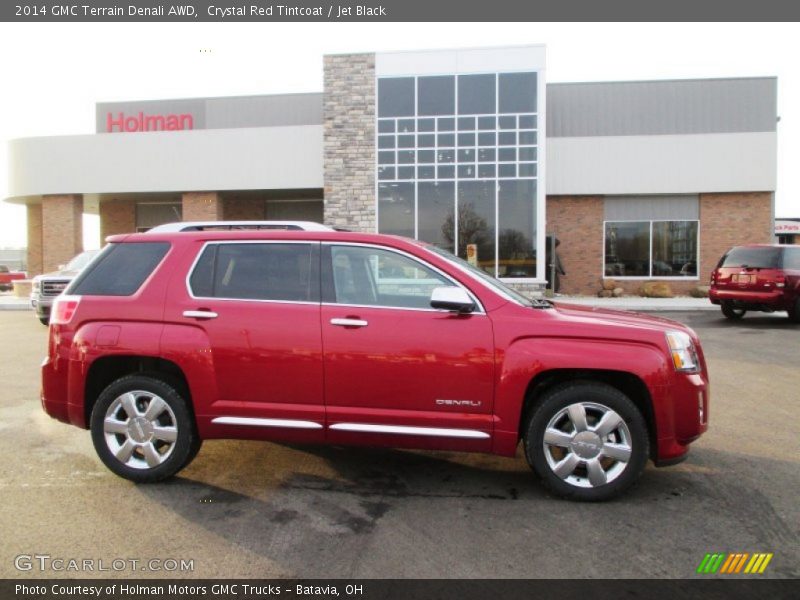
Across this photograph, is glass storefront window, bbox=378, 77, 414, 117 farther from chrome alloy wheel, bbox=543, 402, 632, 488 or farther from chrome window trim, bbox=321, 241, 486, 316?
chrome alloy wheel, bbox=543, 402, 632, 488

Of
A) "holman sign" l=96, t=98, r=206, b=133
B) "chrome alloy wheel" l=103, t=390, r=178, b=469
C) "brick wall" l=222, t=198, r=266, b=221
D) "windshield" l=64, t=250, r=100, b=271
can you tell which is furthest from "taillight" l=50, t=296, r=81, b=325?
"holman sign" l=96, t=98, r=206, b=133

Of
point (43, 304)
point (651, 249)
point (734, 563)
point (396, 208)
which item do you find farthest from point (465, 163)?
point (734, 563)

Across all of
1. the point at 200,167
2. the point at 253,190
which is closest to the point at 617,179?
the point at 253,190

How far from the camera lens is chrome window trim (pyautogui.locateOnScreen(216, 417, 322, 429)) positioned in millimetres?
4098

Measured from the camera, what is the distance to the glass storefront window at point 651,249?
23.7 m

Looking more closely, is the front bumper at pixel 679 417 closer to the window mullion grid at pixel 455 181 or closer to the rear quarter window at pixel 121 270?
the rear quarter window at pixel 121 270

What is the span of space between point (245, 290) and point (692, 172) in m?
22.9

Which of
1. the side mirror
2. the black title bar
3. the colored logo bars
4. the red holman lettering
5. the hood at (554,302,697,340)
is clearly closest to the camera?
the black title bar

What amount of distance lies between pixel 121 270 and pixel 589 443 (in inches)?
136

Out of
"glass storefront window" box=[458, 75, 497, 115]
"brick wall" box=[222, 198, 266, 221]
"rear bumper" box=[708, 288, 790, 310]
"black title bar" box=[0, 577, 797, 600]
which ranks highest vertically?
"glass storefront window" box=[458, 75, 497, 115]

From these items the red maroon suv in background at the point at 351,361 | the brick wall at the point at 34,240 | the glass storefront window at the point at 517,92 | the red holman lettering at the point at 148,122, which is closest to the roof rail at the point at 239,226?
the red maroon suv in background at the point at 351,361

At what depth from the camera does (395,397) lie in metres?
3.99

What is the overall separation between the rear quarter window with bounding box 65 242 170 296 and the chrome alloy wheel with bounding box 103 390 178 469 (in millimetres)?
770

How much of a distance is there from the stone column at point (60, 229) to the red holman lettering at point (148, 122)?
372 cm
